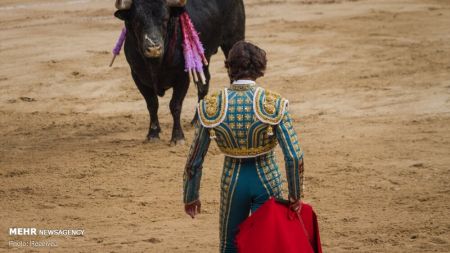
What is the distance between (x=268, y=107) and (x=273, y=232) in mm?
667

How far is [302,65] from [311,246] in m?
8.48

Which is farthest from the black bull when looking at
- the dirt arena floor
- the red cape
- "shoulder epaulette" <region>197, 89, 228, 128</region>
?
the red cape

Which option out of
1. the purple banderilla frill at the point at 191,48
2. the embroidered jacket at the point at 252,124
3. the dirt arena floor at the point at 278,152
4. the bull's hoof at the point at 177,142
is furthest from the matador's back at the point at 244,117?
the bull's hoof at the point at 177,142

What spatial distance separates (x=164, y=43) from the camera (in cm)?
915

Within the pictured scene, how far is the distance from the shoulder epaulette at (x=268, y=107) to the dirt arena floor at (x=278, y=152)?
1.89m

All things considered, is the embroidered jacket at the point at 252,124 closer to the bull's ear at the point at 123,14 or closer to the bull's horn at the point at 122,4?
the bull's horn at the point at 122,4

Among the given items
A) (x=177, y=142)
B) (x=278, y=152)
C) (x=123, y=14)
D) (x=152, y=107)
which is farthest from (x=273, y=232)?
(x=152, y=107)

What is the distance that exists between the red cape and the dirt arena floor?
5.70 feet

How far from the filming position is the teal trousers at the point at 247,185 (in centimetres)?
484

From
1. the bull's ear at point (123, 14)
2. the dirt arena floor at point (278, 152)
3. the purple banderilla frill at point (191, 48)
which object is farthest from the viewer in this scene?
the purple banderilla frill at point (191, 48)

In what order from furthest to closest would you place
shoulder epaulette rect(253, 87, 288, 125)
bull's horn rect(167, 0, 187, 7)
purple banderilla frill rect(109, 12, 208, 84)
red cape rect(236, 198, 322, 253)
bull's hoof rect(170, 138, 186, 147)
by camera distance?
1. bull's hoof rect(170, 138, 186, 147)
2. purple banderilla frill rect(109, 12, 208, 84)
3. bull's horn rect(167, 0, 187, 7)
4. shoulder epaulette rect(253, 87, 288, 125)
5. red cape rect(236, 198, 322, 253)

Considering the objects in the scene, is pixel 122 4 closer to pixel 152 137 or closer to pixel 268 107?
pixel 152 137

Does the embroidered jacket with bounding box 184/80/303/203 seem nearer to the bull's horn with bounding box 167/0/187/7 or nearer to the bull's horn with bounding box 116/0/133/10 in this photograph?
the bull's horn with bounding box 116/0/133/10

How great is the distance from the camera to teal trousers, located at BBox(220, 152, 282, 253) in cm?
484
